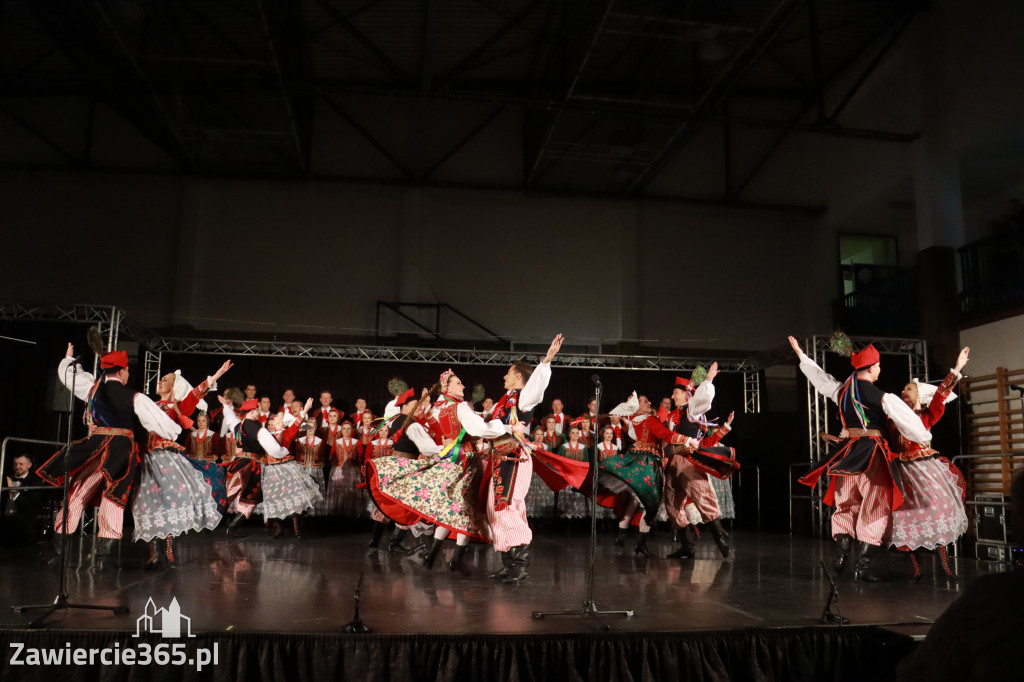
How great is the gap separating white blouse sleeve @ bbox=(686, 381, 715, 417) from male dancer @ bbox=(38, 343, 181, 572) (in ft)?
12.2

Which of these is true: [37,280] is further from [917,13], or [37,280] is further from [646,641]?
[917,13]

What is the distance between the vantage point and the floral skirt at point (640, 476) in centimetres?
639

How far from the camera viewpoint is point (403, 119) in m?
12.8

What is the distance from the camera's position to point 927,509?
5.00 metres

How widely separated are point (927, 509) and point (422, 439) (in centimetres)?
357

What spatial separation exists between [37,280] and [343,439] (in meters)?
5.80

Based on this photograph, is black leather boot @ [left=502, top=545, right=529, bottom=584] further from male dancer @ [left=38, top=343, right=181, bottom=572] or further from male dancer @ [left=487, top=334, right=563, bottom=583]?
male dancer @ [left=38, top=343, right=181, bottom=572]

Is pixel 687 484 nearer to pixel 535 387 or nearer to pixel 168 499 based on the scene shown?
pixel 535 387

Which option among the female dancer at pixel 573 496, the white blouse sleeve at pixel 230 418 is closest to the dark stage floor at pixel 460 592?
the white blouse sleeve at pixel 230 418

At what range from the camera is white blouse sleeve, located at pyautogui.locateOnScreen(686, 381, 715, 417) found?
18.9ft

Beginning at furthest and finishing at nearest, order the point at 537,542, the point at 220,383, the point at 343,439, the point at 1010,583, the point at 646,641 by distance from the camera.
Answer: the point at 220,383 < the point at 343,439 < the point at 537,542 < the point at 646,641 < the point at 1010,583

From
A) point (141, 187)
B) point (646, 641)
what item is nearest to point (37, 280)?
point (141, 187)

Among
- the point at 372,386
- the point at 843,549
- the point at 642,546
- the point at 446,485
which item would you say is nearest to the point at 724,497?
the point at 642,546

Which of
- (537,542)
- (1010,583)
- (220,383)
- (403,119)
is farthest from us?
(403,119)
